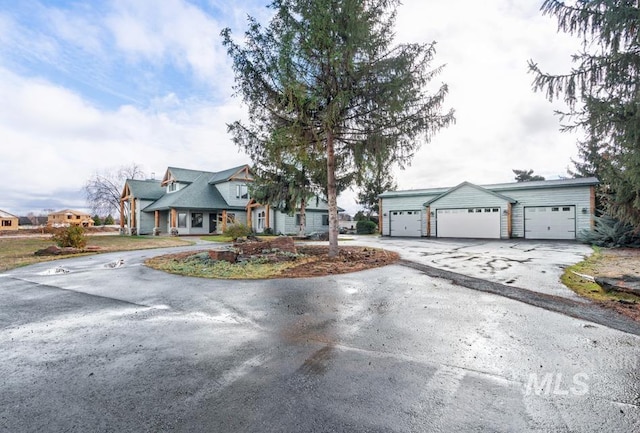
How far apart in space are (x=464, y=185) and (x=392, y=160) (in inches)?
570

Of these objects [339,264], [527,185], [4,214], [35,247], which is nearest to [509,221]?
[527,185]

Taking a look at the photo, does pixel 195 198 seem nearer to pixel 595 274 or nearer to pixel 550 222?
pixel 595 274

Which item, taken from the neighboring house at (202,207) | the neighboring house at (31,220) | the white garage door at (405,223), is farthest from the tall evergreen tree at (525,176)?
the neighboring house at (31,220)

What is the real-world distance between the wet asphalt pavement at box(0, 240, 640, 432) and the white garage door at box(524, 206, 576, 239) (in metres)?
17.7

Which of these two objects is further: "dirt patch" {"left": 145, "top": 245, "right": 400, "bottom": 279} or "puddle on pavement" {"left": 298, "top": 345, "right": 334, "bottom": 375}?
"dirt patch" {"left": 145, "top": 245, "right": 400, "bottom": 279}

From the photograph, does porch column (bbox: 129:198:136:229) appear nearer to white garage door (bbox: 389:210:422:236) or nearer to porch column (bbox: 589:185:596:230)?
white garage door (bbox: 389:210:422:236)

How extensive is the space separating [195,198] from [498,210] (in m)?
24.9

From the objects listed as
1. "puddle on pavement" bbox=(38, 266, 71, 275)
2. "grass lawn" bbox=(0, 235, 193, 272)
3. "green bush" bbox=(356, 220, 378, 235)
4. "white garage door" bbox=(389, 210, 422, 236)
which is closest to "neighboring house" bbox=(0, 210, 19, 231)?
"grass lawn" bbox=(0, 235, 193, 272)

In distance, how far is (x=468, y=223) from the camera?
22.0 metres

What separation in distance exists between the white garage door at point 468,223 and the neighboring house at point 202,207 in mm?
10166

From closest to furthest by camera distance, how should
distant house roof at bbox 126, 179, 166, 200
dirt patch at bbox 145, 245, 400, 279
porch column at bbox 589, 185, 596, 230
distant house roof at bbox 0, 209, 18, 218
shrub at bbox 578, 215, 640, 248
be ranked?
dirt patch at bbox 145, 245, 400, 279, shrub at bbox 578, 215, 640, 248, porch column at bbox 589, 185, 596, 230, distant house roof at bbox 126, 179, 166, 200, distant house roof at bbox 0, 209, 18, 218

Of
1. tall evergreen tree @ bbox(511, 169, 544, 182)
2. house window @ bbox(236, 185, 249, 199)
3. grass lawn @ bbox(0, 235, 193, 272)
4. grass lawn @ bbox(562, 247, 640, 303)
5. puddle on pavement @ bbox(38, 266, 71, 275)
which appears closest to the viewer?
grass lawn @ bbox(562, 247, 640, 303)

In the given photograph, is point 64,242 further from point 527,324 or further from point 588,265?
point 588,265

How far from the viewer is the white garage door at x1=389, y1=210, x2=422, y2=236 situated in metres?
24.4
